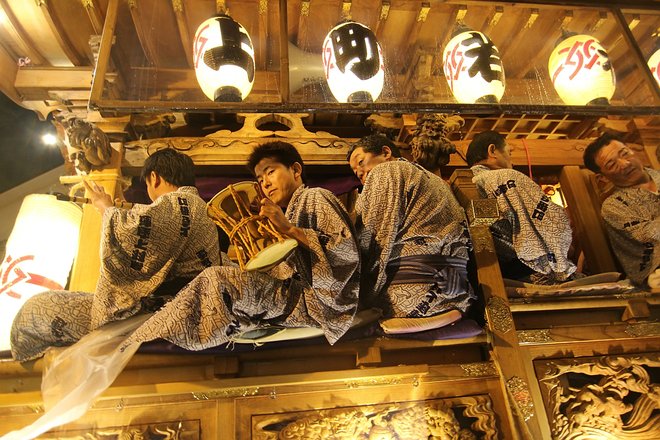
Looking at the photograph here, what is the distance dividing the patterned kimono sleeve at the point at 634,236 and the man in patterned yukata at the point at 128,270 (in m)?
3.46

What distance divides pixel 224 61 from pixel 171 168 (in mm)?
959

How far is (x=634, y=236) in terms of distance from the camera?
4.22 m

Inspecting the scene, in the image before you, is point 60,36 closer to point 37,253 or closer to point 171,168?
point 171,168

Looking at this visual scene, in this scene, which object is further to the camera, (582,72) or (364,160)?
(582,72)

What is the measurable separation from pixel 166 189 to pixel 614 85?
402cm

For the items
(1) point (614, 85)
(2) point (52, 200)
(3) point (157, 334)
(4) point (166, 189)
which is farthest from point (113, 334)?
(1) point (614, 85)

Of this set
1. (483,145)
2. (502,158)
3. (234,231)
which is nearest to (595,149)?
(502,158)

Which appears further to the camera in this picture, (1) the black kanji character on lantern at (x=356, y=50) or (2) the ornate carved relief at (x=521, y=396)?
(1) the black kanji character on lantern at (x=356, y=50)

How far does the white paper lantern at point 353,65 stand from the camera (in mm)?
3998

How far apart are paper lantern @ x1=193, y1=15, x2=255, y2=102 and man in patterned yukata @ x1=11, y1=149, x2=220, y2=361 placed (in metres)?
0.92

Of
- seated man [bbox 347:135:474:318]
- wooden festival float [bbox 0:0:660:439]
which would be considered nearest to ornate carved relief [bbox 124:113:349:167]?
wooden festival float [bbox 0:0:660:439]

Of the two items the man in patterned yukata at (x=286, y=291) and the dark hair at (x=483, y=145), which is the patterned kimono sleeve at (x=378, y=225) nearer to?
the man in patterned yukata at (x=286, y=291)

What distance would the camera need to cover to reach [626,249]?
4.27 metres

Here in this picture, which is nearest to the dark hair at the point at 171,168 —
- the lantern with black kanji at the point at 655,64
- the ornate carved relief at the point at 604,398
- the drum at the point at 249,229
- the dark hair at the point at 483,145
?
the drum at the point at 249,229
